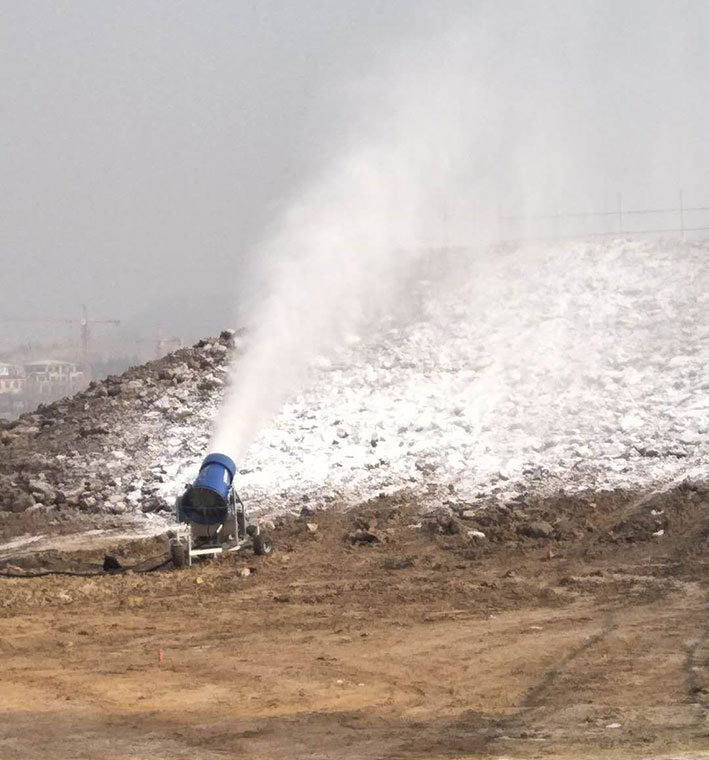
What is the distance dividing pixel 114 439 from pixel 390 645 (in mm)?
14466

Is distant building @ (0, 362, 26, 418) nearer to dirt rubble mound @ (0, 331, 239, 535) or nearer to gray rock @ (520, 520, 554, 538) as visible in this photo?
dirt rubble mound @ (0, 331, 239, 535)

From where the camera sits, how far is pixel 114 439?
2623 cm

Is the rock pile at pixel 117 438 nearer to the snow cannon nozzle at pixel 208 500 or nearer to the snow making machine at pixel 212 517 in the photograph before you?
the snow making machine at pixel 212 517

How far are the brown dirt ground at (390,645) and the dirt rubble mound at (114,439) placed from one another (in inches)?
147

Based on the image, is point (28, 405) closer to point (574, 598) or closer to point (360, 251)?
point (360, 251)

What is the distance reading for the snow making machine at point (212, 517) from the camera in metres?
18.2

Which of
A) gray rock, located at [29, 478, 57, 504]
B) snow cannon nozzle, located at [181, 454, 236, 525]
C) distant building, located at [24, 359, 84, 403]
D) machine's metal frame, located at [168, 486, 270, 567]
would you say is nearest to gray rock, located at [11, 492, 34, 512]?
gray rock, located at [29, 478, 57, 504]

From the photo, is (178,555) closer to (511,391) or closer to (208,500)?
(208,500)

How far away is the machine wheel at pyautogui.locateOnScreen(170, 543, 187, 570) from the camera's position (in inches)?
704

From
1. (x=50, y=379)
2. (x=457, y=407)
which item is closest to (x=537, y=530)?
(x=457, y=407)

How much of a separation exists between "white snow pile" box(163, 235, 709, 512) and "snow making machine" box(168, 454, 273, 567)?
351cm

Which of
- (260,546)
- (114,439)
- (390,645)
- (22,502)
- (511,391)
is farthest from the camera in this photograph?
(511,391)

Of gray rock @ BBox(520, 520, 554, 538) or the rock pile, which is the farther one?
the rock pile

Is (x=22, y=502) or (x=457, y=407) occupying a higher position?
(x=457, y=407)
